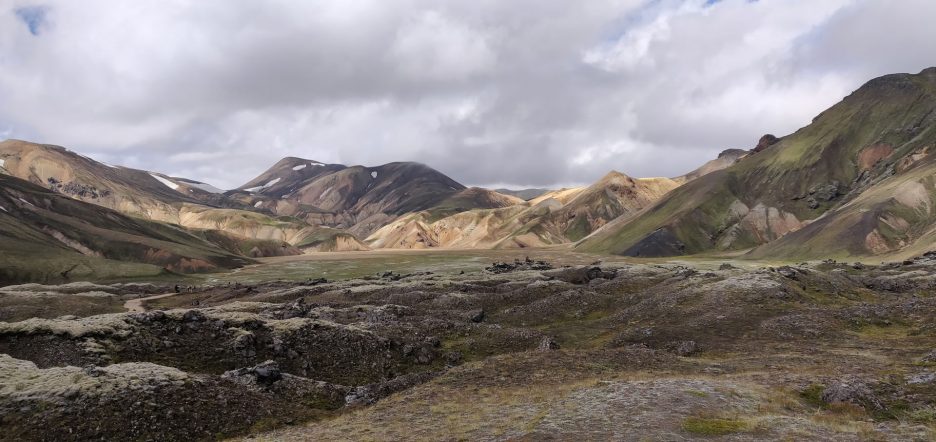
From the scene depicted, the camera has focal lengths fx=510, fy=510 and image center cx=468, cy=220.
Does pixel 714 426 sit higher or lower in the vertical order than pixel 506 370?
higher

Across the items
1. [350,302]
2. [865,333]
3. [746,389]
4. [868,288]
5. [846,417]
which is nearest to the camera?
[846,417]

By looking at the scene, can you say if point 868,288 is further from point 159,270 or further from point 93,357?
point 159,270

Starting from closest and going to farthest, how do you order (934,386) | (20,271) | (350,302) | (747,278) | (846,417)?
(846,417), (934,386), (747,278), (350,302), (20,271)

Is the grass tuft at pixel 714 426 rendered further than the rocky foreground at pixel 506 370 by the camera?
No

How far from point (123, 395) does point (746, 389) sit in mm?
37963

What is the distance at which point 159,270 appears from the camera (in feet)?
600

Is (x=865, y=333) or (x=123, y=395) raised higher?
(x=123, y=395)

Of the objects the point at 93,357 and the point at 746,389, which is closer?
the point at 746,389

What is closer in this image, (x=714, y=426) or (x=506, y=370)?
(x=714, y=426)

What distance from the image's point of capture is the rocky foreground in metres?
27.0

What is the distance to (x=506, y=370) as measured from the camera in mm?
41156

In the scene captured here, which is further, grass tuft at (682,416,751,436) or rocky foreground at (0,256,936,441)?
rocky foreground at (0,256,936,441)

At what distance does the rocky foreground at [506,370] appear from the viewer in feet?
88.5

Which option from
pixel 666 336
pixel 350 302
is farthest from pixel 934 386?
pixel 350 302
